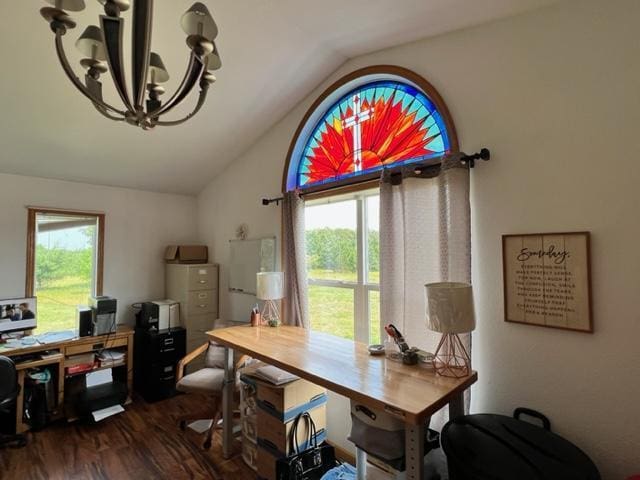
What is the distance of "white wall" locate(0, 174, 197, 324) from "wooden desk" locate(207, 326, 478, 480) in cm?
186

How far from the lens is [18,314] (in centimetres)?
280

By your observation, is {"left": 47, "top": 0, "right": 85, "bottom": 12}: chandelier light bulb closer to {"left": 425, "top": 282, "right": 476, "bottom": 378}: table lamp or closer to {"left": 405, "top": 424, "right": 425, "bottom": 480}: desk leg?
{"left": 425, "top": 282, "right": 476, "bottom": 378}: table lamp

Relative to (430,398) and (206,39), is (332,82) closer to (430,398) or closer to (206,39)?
(206,39)

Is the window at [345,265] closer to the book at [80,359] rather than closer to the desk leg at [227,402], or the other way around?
the desk leg at [227,402]

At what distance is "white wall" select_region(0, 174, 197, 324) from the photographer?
2.86 metres

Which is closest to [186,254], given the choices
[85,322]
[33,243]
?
[85,322]

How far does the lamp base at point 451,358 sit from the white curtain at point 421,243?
7cm

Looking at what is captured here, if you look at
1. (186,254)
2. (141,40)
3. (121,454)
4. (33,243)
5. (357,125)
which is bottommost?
(121,454)

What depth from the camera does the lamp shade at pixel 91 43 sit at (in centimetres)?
111

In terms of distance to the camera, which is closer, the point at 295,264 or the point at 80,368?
the point at 295,264

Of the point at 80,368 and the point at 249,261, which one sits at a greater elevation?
the point at 249,261

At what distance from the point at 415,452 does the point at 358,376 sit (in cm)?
39

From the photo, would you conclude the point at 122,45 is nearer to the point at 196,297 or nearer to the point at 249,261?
the point at 249,261

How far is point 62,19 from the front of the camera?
0.99 meters
